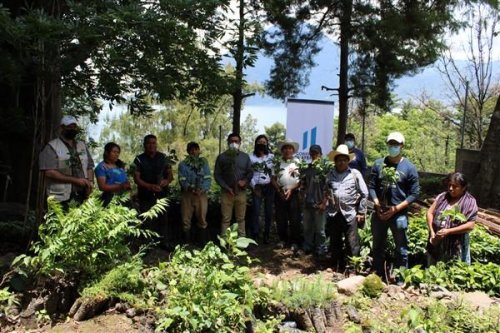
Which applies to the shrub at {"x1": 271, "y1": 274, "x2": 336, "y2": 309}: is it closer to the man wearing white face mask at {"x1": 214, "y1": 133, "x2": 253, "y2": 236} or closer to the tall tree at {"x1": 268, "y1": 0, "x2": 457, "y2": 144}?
the man wearing white face mask at {"x1": 214, "y1": 133, "x2": 253, "y2": 236}

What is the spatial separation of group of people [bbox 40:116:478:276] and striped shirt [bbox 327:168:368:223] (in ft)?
0.04

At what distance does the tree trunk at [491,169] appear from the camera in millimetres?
10289

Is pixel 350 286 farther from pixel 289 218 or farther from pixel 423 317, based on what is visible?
pixel 289 218

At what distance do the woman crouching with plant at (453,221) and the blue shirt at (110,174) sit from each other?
3.62 metres

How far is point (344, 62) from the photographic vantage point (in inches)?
485

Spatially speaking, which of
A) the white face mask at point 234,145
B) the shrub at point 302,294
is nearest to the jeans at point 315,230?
the white face mask at point 234,145

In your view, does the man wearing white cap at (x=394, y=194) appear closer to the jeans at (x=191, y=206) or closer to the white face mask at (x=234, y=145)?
the white face mask at (x=234, y=145)

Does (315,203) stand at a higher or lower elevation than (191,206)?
higher

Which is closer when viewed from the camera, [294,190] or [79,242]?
[79,242]

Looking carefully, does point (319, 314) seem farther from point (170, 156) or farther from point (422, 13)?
point (422, 13)

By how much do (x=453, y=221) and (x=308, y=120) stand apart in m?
4.21

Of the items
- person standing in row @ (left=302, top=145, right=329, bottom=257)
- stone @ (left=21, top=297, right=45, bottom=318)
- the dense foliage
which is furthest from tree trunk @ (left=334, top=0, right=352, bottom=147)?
stone @ (left=21, top=297, right=45, bottom=318)

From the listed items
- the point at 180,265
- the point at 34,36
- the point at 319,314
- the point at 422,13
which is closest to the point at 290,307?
the point at 319,314

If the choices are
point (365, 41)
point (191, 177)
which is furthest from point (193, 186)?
point (365, 41)
